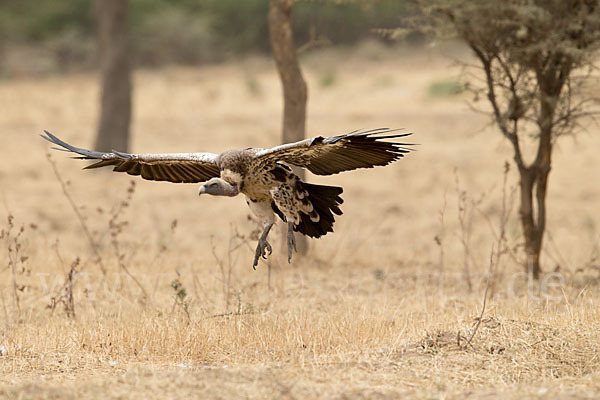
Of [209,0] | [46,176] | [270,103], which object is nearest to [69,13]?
[209,0]

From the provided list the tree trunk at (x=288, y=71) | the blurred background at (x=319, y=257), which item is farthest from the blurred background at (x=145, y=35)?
the tree trunk at (x=288, y=71)

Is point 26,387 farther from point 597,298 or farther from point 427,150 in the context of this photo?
point 427,150

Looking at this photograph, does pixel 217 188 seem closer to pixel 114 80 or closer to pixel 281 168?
pixel 281 168

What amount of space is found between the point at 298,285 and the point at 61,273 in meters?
2.84

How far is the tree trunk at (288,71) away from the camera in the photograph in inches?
362

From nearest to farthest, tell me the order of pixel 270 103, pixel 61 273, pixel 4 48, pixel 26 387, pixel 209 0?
pixel 26 387
pixel 61 273
pixel 270 103
pixel 4 48
pixel 209 0

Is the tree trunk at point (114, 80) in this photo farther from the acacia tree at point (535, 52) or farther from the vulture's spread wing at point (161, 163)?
the vulture's spread wing at point (161, 163)

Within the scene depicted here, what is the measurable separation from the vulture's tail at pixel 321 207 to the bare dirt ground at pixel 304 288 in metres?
0.77

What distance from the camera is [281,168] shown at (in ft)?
19.0

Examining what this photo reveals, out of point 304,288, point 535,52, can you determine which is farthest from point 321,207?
point 535,52

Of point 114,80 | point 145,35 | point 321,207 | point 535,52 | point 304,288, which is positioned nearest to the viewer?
point 321,207

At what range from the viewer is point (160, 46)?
3644 cm

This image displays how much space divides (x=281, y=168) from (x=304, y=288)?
301 cm

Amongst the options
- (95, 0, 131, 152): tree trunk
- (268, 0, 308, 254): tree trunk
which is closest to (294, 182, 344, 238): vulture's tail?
(268, 0, 308, 254): tree trunk
